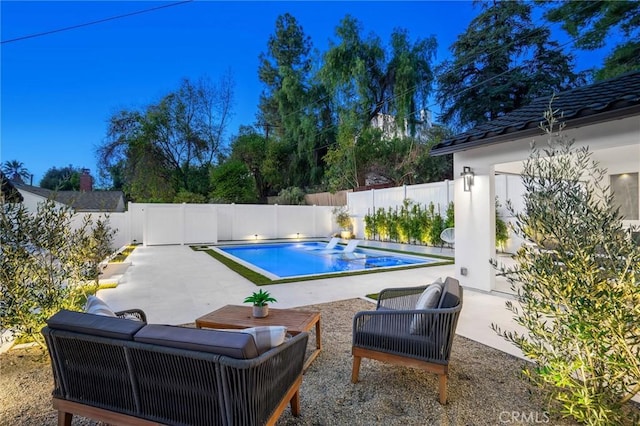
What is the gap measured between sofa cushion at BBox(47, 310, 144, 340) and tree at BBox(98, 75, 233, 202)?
23721mm

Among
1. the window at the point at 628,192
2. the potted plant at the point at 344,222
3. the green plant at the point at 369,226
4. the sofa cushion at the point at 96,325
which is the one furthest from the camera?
the potted plant at the point at 344,222

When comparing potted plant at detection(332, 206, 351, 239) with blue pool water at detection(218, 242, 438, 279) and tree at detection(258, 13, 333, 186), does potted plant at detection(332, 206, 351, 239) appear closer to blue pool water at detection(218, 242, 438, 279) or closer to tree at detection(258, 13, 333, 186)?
blue pool water at detection(218, 242, 438, 279)

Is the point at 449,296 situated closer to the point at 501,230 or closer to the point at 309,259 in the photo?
the point at 501,230

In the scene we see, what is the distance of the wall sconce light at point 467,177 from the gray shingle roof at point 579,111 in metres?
0.43

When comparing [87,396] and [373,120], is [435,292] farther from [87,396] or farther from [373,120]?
[373,120]

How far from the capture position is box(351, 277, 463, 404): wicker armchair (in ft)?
8.89

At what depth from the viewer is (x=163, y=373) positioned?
2033 millimetres

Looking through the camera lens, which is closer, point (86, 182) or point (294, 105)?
point (294, 105)

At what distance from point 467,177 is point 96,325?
20.2 feet

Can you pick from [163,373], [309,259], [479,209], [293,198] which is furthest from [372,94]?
[163,373]

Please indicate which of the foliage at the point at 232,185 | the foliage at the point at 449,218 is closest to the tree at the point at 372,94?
the foliage at the point at 232,185

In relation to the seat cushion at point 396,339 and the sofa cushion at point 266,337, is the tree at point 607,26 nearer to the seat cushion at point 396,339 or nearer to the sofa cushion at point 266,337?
the seat cushion at point 396,339

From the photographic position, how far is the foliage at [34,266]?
11.3ft

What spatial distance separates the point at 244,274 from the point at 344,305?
369 cm
